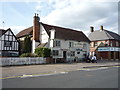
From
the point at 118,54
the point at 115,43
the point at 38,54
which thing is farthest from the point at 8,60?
the point at 118,54

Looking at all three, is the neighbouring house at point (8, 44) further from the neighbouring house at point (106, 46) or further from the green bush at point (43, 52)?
the neighbouring house at point (106, 46)

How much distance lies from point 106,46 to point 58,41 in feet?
49.4

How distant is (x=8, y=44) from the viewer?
24.1 metres

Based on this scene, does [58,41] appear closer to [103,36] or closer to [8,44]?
[8,44]

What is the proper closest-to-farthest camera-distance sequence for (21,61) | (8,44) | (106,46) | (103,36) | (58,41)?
(21,61)
(8,44)
(58,41)
(106,46)
(103,36)

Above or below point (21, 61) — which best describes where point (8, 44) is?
above

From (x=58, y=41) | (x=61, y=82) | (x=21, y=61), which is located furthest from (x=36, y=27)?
(x=61, y=82)

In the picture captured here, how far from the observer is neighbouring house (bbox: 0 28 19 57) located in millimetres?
23156

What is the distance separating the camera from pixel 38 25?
25531mm

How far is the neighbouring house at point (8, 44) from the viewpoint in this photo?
23156mm

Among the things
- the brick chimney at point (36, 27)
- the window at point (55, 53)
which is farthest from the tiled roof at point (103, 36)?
the brick chimney at point (36, 27)

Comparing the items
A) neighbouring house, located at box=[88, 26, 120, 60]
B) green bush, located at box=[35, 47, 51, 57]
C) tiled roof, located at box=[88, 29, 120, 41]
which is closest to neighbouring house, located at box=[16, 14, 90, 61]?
green bush, located at box=[35, 47, 51, 57]

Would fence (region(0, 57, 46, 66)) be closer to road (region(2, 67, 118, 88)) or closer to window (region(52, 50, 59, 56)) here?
window (region(52, 50, 59, 56))

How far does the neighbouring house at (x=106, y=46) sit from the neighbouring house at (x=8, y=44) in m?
21.7
